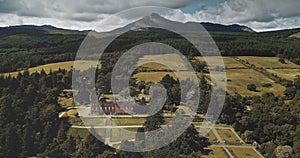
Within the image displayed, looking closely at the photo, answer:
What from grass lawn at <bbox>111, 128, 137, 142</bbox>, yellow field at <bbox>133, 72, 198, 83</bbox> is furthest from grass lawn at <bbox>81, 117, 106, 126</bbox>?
yellow field at <bbox>133, 72, 198, 83</bbox>

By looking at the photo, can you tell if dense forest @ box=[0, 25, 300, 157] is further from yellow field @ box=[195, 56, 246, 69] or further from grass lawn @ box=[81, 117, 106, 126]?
yellow field @ box=[195, 56, 246, 69]

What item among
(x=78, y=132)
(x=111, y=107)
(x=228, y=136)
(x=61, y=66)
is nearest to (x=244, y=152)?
(x=228, y=136)

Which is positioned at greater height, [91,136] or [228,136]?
[91,136]

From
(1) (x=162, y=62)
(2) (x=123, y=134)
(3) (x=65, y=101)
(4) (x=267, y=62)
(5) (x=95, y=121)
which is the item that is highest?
(1) (x=162, y=62)

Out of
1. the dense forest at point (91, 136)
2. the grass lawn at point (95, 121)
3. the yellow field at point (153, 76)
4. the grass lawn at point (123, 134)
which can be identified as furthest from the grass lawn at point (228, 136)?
the yellow field at point (153, 76)

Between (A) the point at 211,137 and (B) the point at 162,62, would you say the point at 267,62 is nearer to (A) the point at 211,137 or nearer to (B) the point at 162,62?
(B) the point at 162,62

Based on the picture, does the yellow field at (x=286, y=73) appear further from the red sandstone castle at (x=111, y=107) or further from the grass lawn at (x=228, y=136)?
the red sandstone castle at (x=111, y=107)
